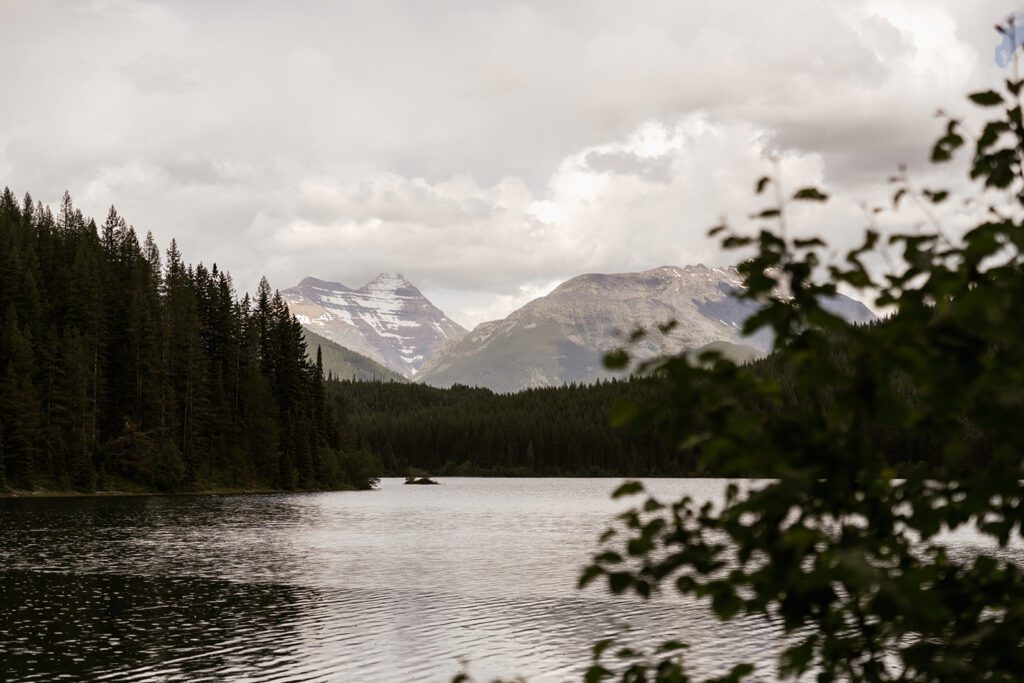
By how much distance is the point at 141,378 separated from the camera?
442ft

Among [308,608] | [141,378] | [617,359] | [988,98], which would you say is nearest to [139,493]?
[141,378]

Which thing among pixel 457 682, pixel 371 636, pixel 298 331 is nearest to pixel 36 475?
pixel 298 331

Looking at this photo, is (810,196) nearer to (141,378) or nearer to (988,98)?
(988,98)

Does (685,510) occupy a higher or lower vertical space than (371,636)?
higher

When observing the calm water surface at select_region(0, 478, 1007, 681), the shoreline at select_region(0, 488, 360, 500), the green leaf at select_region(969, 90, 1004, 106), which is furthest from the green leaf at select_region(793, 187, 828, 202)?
the shoreline at select_region(0, 488, 360, 500)

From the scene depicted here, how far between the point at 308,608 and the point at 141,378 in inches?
4206

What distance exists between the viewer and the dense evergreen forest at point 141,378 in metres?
114

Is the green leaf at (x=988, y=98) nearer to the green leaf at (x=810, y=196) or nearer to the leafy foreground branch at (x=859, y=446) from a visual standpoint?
the leafy foreground branch at (x=859, y=446)

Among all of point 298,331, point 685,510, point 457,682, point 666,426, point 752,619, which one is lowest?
point 752,619

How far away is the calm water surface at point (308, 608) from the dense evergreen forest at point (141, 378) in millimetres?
46225

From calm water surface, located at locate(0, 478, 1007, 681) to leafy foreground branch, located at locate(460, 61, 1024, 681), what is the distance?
21719 mm

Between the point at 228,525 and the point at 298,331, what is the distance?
97.3m

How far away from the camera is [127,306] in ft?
465

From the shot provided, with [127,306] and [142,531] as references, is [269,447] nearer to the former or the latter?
[127,306]
